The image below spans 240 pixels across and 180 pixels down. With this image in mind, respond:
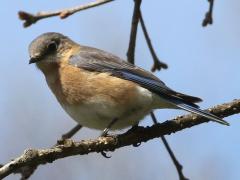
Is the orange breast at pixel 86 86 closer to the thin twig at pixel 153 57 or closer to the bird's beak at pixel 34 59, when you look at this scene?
the bird's beak at pixel 34 59

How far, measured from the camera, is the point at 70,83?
454 centimetres

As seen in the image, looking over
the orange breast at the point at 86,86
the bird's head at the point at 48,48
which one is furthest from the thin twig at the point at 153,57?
the bird's head at the point at 48,48

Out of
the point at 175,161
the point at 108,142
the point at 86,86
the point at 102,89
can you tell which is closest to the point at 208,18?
the point at 102,89

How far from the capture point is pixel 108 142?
10.9ft

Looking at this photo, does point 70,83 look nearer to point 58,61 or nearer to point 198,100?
point 58,61

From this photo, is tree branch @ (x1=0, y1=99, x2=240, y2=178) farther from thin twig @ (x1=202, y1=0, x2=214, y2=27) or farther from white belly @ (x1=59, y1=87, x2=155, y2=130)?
thin twig @ (x1=202, y1=0, x2=214, y2=27)

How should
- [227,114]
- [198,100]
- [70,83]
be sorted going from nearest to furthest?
[227,114] → [198,100] → [70,83]

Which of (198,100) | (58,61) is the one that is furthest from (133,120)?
(58,61)

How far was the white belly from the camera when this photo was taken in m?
4.32

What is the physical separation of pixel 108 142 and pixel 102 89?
118 centimetres

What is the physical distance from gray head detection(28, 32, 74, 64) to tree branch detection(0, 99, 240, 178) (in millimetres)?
1374

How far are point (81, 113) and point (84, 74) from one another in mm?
460

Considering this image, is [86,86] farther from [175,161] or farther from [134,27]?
[175,161]

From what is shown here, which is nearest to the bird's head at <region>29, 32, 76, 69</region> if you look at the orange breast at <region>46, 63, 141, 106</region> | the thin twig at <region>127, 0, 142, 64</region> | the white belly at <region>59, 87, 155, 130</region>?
the orange breast at <region>46, 63, 141, 106</region>
